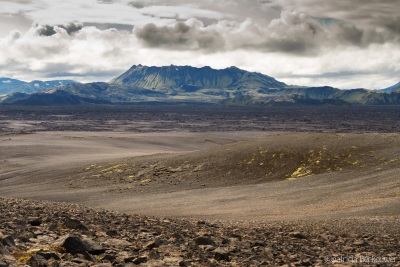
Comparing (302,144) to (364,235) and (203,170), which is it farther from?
(364,235)

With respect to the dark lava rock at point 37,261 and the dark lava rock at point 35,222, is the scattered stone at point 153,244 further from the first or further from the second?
the dark lava rock at point 35,222

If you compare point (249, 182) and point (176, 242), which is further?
point (249, 182)

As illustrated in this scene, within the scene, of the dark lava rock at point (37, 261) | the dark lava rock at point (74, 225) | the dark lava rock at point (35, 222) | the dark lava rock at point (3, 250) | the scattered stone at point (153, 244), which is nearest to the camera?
the dark lava rock at point (37, 261)

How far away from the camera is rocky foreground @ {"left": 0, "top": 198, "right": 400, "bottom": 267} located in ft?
37.9

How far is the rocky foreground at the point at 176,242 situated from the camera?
11547 mm

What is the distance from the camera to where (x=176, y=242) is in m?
14.2

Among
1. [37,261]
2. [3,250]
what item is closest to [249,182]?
[37,261]

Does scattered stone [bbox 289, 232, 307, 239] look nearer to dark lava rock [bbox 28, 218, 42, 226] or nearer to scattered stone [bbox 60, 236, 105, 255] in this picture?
scattered stone [bbox 60, 236, 105, 255]

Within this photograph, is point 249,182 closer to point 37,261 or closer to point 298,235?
point 298,235

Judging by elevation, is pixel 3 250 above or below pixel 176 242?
above

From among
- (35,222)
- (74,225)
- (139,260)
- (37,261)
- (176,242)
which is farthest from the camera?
(74,225)

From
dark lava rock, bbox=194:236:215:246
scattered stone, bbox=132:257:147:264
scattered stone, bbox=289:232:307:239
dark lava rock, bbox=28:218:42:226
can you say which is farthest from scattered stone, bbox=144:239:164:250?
scattered stone, bbox=289:232:307:239

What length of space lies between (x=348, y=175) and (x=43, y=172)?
36.7 meters

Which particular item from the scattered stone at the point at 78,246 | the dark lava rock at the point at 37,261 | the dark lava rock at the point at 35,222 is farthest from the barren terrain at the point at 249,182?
the dark lava rock at the point at 37,261
